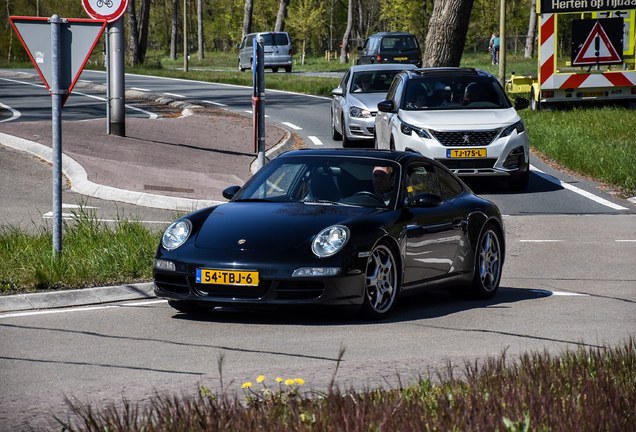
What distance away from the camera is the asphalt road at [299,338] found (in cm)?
515

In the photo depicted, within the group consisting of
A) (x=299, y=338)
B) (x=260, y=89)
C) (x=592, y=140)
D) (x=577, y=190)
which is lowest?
(x=577, y=190)

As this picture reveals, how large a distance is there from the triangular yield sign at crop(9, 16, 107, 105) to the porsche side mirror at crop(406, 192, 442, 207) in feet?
10.1

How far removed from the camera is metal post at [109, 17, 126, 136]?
59.9ft

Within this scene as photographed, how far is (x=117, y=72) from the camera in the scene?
18297 mm

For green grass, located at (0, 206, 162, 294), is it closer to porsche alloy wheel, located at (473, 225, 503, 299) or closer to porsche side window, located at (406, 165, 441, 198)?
porsche side window, located at (406, 165, 441, 198)

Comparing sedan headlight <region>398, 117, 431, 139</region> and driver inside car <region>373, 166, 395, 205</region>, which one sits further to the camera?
sedan headlight <region>398, 117, 431, 139</region>

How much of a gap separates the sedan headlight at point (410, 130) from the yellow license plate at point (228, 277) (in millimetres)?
8527

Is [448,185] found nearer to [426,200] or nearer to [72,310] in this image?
[426,200]

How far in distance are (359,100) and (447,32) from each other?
25.3ft

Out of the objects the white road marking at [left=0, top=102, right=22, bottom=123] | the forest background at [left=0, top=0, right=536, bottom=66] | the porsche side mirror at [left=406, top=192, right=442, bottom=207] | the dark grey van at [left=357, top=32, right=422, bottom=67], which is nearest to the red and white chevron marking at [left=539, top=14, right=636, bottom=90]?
the white road marking at [left=0, top=102, right=22, bottom=123]

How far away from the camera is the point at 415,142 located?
1501 centimetres

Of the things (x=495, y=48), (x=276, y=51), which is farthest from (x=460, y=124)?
(x=495, y=48)

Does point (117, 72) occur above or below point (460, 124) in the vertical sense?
above

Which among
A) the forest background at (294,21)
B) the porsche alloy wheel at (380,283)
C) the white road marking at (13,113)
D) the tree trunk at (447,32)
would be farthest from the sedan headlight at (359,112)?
the forest background at (294,21)
